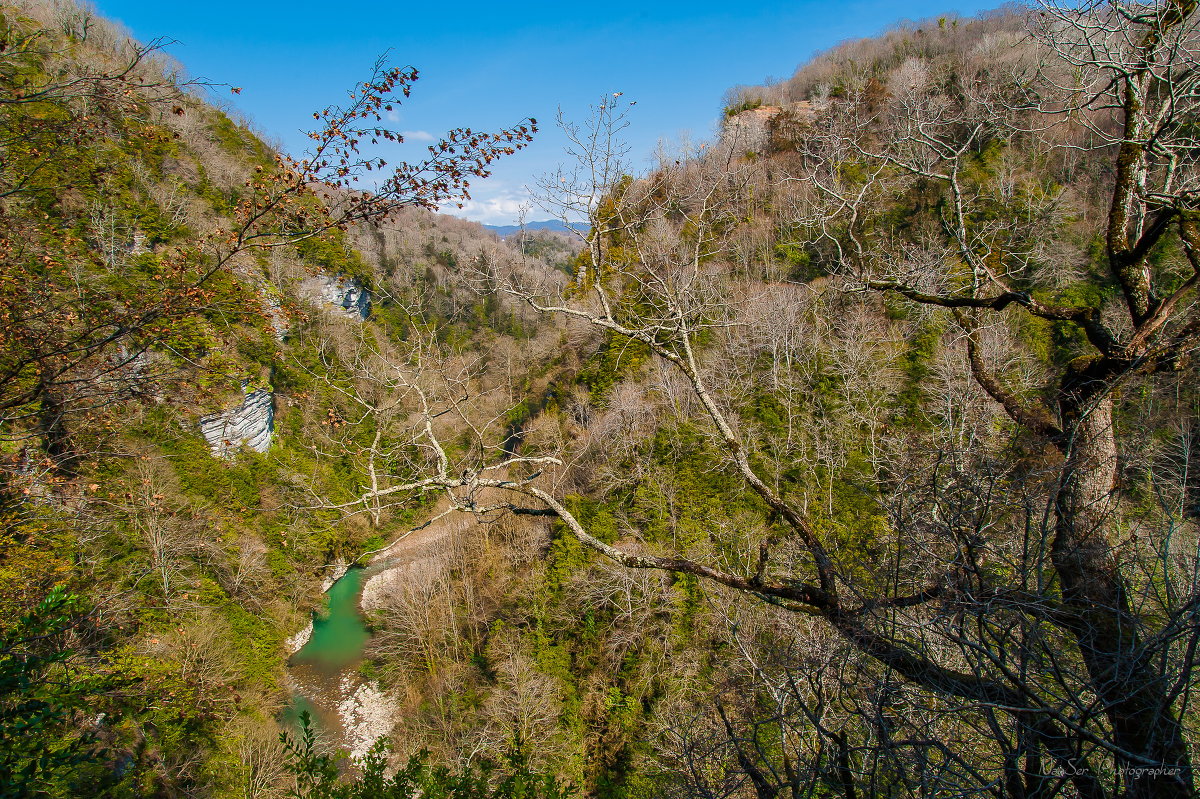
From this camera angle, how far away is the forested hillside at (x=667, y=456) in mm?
2539

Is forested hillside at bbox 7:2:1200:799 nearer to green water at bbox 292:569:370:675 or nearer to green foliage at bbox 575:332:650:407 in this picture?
green foliage at bbox 575:332:650:407

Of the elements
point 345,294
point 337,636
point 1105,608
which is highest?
point 345,294

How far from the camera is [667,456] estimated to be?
55.6 feet

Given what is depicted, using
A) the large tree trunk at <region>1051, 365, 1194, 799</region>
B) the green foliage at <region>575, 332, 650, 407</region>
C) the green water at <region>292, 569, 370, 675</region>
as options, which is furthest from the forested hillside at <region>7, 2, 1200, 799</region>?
the green water at <region>292, 569, 370, 675</region>

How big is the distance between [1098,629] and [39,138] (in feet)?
25.5

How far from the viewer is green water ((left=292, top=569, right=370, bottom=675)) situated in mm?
19956

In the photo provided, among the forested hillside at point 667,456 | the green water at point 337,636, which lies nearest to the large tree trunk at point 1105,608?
the forested hillside at point 667,456

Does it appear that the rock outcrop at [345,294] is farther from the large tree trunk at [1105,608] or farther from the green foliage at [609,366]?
the large tree trunk at [1105,608]

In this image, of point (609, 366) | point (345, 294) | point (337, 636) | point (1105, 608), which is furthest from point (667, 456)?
point (345, 294)

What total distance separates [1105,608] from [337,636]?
85.0 feet

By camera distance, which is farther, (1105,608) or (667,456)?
(667,456)

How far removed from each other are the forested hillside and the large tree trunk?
39 millimetres

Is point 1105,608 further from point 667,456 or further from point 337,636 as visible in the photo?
point 337,636

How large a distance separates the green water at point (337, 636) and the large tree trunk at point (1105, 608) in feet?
78.1
